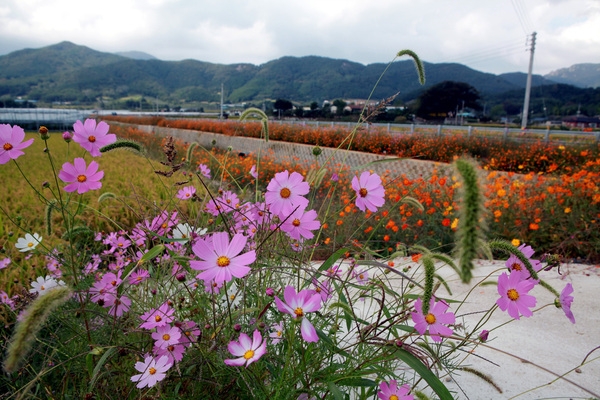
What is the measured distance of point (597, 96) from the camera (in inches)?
2579

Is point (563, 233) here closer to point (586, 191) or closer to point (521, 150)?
point (586, 191)

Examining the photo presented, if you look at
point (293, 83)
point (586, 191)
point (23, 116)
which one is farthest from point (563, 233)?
point (293, 83)

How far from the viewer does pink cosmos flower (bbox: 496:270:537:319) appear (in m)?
0.85

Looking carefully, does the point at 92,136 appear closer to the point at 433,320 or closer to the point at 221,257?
the point at 221,257

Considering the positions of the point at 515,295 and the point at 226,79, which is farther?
the point at 226,79

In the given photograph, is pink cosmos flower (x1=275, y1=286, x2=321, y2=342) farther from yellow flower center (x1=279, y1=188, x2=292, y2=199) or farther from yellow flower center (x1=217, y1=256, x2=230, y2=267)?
yellow flower center (x1=279, y1=188, x2=292, y2=199)

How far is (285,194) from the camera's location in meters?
0.91

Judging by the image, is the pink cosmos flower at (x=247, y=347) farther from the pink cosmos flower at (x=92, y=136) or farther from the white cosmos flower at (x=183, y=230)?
the pink cosmos flower at (x=92, y=136)

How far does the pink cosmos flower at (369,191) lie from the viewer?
3.47 feet

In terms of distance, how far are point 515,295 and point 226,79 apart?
160348mm

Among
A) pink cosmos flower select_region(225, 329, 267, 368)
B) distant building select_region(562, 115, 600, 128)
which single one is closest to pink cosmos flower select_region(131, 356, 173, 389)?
pink cosmos flower select_region(225, 329, 267, 368)

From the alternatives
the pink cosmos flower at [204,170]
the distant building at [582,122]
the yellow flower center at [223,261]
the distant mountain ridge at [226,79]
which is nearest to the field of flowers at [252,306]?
the yellow flower center at [223,261]

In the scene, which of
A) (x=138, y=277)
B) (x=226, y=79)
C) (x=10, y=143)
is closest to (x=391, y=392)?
(x=138, y=277)

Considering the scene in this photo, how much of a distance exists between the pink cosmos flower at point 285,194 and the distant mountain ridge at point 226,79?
308 ft
